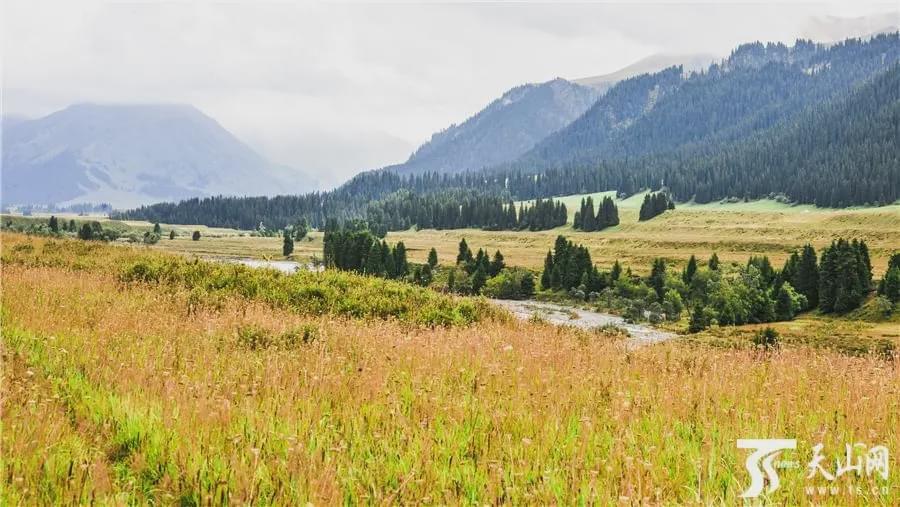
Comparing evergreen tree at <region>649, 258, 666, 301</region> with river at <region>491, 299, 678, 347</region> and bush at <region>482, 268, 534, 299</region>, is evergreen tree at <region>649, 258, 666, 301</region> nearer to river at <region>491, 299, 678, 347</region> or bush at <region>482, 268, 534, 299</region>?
river at <region>491, 299, 678, 347</region>

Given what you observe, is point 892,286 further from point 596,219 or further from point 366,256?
point 596,219

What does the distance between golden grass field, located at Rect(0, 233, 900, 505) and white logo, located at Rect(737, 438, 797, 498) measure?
0.09 meters

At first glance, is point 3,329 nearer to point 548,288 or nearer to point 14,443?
point 14,443

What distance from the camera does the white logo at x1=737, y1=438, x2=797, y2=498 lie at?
444cm

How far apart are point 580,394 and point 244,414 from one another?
3.47 metres

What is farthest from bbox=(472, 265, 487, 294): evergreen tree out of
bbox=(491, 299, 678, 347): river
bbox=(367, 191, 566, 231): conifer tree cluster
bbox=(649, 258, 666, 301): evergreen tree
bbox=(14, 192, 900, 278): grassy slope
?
bbox=(367, 191, 566, 231): conifer tree cluster

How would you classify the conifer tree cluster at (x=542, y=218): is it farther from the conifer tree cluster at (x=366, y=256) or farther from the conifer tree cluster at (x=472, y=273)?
the conifer tree cluster at (x=366, y=256)

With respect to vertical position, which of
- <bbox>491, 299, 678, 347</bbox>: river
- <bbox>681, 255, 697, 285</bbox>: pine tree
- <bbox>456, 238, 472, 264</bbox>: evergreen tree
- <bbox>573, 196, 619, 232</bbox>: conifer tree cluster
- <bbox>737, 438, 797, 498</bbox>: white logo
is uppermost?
<bbox>573, 196, 619, 232</bbox>: conifer tree cluster

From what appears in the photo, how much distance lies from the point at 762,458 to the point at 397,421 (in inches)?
120

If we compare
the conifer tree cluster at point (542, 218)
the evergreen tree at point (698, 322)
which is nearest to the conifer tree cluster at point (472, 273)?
the evergreen tree at point (698, 322)

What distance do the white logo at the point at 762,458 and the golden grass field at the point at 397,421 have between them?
9 centimetres

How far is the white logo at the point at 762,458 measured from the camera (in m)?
4.44

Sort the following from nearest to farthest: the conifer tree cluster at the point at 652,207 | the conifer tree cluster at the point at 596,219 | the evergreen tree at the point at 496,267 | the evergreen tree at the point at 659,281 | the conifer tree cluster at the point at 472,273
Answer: the evergreen tree at the point at 659,281, the conifer tree cluster at the point at 472,273, the evergreen tree at the point at 496,267, the conifer tree cluster at the point at 596,219, the conifer tree cluster at the point at 652,207

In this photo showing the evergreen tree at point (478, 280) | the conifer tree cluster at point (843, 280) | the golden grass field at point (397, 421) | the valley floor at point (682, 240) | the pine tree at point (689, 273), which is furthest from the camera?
the valley floor at point (682, 240)
